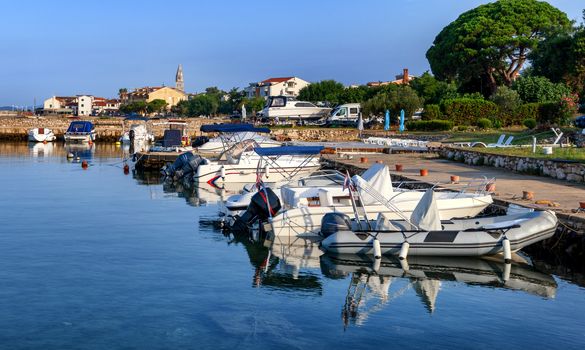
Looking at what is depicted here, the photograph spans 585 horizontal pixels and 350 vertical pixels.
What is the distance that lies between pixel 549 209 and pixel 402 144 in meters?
27.5

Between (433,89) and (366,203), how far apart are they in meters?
63.5


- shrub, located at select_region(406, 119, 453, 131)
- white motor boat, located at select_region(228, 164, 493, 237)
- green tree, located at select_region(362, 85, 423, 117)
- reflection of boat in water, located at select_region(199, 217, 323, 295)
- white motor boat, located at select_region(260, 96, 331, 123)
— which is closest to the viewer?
reflection of boat in water, located at select_region(199, 217, 323, 295)

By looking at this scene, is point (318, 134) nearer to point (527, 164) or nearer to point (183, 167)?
point (183, 167)

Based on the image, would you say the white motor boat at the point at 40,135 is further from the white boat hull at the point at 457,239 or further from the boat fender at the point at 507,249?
the boat fender at the point at 507,249

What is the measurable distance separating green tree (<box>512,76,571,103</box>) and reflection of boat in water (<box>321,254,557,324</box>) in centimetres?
4465

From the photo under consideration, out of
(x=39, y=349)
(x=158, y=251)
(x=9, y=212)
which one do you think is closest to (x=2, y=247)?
(x=158, y=251)

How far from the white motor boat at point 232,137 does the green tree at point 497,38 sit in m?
30.4

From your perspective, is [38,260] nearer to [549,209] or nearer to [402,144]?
[549,209]

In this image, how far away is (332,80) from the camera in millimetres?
110125

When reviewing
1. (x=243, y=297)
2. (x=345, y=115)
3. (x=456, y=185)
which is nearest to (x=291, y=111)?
(x=345, y=115)

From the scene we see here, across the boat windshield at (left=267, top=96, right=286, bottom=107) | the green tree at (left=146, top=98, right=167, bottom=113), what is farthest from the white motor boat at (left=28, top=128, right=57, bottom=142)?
the green tree at (left=146, top=98, right=167, bottom=113)

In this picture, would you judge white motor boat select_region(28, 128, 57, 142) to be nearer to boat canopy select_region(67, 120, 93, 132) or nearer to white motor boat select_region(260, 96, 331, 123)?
boat canopy select_region(67, 120, 93, 132)

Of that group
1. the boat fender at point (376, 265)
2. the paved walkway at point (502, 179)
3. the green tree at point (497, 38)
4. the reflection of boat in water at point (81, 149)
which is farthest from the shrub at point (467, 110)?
the boat fender at point (376, 265)

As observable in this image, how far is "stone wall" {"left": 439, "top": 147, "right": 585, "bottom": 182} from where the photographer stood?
82.0ft
